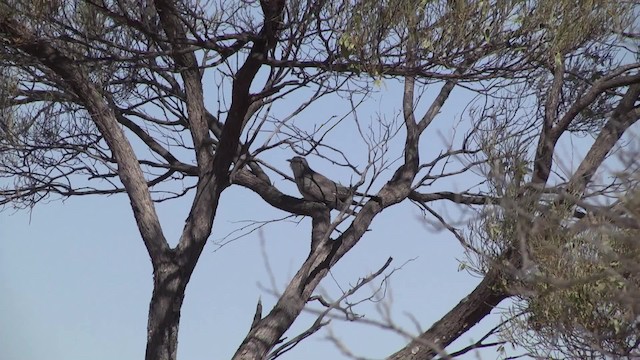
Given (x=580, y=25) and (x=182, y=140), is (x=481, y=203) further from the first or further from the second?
(x=182, y=140)

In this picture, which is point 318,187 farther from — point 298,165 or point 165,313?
point 165,313

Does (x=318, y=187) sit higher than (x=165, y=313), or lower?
higher

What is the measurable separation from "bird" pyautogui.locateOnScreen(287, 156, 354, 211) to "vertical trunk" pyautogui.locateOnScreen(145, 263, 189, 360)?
1.09 metres

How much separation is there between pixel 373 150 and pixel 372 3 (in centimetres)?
151

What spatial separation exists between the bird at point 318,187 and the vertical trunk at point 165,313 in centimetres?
109

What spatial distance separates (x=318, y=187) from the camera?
6.02 m

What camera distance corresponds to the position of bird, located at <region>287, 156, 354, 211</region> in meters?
6.00

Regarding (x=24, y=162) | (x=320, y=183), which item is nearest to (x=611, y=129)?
(x=320, y=183)

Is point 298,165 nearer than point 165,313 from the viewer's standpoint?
No

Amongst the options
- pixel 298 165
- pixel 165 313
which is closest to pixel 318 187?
pixel 298 165

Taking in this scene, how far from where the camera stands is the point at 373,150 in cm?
562

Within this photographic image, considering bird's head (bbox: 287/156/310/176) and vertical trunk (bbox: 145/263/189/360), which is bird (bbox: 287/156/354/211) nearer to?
bird's head (bbox: 287/156/310/176)

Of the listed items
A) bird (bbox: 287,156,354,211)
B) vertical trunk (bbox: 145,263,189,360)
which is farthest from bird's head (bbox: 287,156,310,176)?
vertical trunk (bbox: 145,263,189,360)

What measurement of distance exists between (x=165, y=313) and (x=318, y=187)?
53.2 inches
